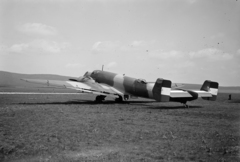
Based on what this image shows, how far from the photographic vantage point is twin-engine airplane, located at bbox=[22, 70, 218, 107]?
19.0 m

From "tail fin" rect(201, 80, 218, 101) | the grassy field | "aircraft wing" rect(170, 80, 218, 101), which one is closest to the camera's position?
the grassy field

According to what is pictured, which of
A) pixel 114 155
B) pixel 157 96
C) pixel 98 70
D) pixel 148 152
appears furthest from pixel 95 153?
pixel 98 70

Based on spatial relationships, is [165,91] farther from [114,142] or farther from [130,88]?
[114,142]

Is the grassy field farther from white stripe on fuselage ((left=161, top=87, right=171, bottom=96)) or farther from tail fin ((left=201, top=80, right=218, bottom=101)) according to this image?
tail fin ((left=201, top=80, right=218, bottom=101))

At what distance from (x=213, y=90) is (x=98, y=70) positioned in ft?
43.0

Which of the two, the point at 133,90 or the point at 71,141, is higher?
the point at 133,90

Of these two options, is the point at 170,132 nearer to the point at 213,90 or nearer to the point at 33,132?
the point at 33,132

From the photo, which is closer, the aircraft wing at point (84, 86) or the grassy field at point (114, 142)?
the grassy field at point (114, 142)

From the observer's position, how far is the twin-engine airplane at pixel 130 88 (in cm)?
1900

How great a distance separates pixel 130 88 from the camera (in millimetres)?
23188

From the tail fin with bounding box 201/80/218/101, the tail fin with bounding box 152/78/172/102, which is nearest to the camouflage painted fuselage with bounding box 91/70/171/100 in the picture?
the tail fin with bounding box 152/78/172/102

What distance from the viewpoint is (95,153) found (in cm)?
648

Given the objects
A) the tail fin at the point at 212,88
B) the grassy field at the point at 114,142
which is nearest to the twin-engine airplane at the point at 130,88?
the tail fin at the point at 212,88

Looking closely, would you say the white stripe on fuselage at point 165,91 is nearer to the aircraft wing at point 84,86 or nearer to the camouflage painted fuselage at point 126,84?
the camouflage painted fuselage at point 126,84
